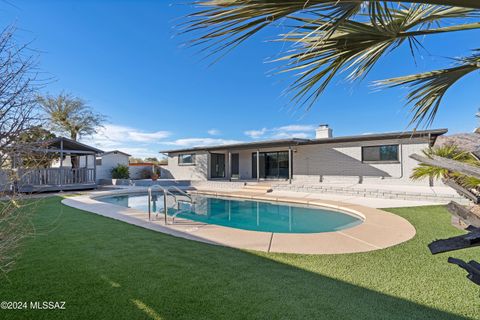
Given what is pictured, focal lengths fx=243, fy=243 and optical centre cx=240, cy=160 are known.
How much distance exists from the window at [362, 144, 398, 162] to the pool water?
22.3 ft

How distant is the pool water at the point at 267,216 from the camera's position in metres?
7.66

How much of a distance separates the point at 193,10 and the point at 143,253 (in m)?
4.02

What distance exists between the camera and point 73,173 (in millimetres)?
15406

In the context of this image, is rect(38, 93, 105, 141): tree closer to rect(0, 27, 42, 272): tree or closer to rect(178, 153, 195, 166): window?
rect(178, 153, 195, 166): window

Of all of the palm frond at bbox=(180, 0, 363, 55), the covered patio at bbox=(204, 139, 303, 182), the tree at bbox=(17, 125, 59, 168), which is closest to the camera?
the palm frond at bbox=(180, 0, 363, 55)

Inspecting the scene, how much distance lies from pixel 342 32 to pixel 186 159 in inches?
874

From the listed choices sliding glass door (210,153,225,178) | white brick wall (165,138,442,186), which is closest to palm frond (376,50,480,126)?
white brick wall (165,138,442,186)

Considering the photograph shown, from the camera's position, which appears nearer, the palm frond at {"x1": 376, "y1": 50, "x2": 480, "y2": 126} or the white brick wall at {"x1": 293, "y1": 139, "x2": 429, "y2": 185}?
the palm frond at {"x1": 376, "y1": 50, "x2": 480, "y2": 126}

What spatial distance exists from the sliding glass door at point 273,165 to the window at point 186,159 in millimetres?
5802

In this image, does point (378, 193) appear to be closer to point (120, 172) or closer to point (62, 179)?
point (62, 179)

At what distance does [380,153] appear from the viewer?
14.1m

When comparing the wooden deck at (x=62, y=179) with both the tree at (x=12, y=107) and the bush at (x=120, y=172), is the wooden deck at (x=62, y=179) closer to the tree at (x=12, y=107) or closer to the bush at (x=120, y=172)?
the bush at (x=120, y=172)

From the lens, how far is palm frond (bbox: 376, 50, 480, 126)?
173 cm

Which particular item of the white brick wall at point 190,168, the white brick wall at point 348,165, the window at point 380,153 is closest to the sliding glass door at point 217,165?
the white brick wall at point 190,168
